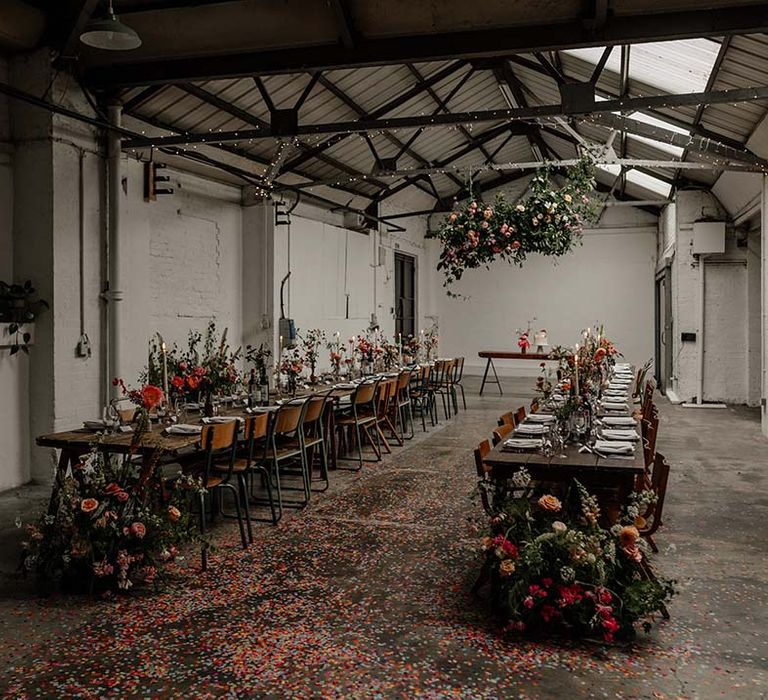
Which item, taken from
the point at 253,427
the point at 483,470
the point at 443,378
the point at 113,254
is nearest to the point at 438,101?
the point at 443,378

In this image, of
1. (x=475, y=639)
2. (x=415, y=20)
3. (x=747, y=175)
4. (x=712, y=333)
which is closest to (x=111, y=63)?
(x=415, y=20)

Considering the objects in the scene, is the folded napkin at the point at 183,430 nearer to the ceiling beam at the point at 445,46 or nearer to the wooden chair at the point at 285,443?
the wooden chair at the point at 285,443

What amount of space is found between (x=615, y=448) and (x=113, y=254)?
482cm

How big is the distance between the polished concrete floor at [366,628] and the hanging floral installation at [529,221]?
4.86 m

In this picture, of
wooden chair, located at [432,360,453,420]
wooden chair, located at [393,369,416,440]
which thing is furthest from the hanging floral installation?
wooden chair, located at [393,369,416,440]

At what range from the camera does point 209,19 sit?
610 cm

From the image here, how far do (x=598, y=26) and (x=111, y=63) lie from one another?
400 centimetres

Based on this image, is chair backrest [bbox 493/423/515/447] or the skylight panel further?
the skylight panel

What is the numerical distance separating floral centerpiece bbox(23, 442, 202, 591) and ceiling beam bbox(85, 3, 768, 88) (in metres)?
3.58

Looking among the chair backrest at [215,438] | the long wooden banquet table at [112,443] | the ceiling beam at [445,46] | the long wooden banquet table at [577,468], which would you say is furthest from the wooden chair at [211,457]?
the ceiling beam at [445,46]

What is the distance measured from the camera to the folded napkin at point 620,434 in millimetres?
Answer: 4546

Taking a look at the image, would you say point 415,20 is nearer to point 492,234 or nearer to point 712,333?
point 492,234

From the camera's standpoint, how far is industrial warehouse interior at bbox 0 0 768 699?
335 cm

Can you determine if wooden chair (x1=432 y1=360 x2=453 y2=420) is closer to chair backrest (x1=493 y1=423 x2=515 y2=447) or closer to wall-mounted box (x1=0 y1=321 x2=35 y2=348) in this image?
chair backrest (x1=493 y1=423 x2=515 y2=447)
